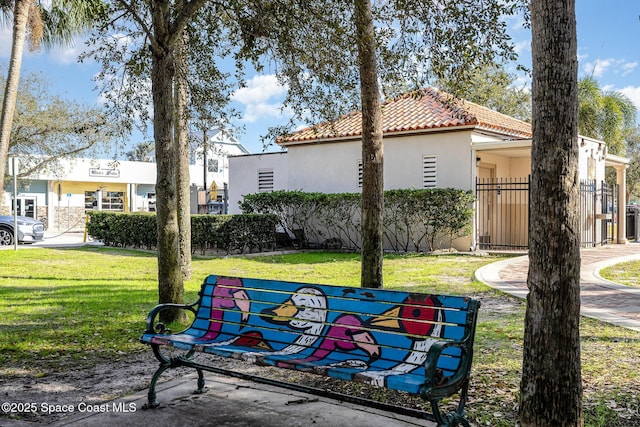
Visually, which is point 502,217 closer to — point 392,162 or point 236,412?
point 392,162

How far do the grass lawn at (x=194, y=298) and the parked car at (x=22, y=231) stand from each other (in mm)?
6588

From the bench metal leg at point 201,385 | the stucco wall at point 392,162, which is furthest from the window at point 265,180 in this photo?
the bench metal leg at point 201,385

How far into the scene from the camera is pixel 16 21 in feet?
49.6

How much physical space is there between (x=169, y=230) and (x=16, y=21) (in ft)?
38.3

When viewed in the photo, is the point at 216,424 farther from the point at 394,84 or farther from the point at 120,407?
the point at 394,84

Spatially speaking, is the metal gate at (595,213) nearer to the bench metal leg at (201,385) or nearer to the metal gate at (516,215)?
the metal gate at (516,215)

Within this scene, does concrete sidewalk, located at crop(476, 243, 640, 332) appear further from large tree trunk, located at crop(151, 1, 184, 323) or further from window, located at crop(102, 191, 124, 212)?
window, located at crop(102, 191, 124, 212)

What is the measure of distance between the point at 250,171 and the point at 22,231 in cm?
897

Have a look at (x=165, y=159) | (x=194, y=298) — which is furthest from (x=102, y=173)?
(x=165, y=159)

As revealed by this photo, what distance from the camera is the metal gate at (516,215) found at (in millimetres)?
18906

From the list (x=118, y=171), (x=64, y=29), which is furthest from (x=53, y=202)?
(x=64, y=29)

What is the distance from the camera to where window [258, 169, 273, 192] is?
23891mm

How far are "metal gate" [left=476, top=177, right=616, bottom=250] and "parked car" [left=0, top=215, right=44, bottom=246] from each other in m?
16.5

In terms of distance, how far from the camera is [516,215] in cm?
2000
